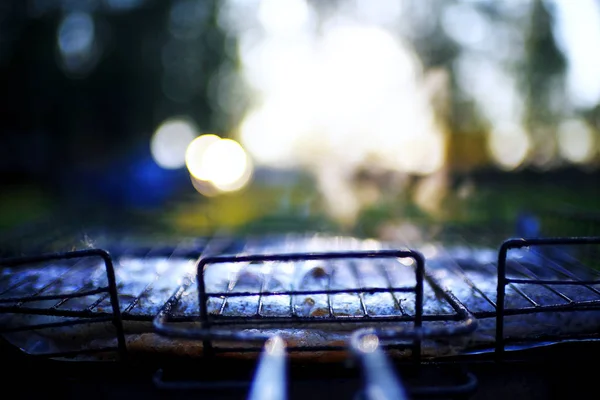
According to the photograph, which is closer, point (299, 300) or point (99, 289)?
point (99, 289)

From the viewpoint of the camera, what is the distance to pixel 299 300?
216 centimetres

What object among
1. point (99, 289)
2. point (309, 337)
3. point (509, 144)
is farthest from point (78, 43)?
point (309, 337)

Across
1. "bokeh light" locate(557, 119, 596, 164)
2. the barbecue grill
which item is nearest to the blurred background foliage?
"bokeh light" locate(557, 119, 596, 164)

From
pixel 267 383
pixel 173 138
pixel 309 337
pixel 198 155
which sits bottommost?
pixel 309 337

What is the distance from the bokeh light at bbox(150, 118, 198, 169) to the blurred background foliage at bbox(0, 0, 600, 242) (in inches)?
7.5

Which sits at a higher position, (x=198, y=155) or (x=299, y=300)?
(x=198, y=155)

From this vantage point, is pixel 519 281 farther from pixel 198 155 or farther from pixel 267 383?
pixel 198 155

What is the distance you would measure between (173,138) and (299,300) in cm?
1590

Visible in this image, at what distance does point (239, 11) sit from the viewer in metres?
15.8

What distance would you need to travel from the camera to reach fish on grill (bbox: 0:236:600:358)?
1.89 meters

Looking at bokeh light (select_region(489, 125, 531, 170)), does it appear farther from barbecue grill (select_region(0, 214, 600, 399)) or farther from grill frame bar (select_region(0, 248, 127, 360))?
grill frame bar (select_region(0, 248, 127, 360))

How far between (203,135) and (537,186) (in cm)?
1320

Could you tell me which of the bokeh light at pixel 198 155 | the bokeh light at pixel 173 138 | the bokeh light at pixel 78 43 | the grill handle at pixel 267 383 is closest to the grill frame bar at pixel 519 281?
the grill handle at pixel 267 383

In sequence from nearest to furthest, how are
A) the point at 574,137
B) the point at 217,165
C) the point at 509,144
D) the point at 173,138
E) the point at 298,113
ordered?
the point at 298,113
the point at 509,144
the point at 217,165
the point at 574,137
the point at 173,138
